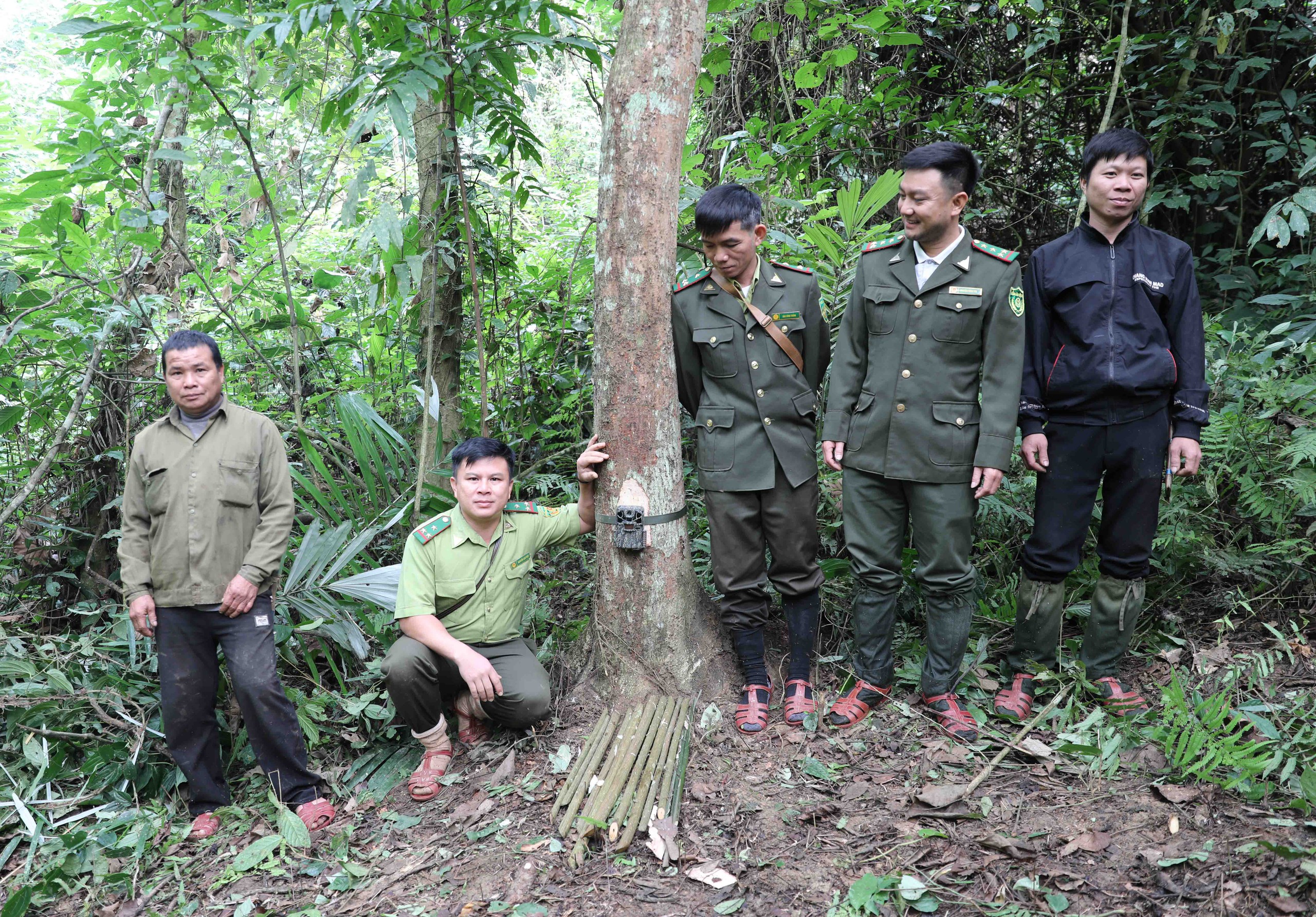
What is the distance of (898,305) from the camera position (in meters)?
3.41

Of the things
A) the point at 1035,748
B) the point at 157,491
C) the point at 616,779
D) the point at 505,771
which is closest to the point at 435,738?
the point at 505,771

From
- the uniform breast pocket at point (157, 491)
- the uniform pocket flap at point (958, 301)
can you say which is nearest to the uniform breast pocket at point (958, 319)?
the uniform pocket flap at point (958, 301)

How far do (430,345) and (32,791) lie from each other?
2.65 meters

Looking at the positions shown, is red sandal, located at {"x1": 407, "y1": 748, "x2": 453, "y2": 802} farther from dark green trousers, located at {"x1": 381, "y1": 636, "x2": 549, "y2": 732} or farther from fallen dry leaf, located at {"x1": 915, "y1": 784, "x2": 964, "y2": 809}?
fallen dry leaf, located at {"x1": 915, "y1": 784, "x2": 964, "y2": 809}

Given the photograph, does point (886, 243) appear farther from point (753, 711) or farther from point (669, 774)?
point (669, 774)

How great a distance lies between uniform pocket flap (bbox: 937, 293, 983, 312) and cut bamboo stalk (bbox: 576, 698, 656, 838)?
192cm

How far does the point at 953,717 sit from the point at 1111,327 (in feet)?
5.36

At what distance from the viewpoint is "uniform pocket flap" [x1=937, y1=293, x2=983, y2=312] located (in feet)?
10.8

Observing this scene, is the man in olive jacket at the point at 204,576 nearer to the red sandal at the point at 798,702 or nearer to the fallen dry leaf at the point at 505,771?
the fallen dry leaf at the point at 505,771

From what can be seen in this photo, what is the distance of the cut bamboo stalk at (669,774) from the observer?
9.64 feet

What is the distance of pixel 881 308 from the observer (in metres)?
3.45

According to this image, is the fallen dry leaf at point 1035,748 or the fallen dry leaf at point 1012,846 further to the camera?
the fallen dry leaf at point 1035,748

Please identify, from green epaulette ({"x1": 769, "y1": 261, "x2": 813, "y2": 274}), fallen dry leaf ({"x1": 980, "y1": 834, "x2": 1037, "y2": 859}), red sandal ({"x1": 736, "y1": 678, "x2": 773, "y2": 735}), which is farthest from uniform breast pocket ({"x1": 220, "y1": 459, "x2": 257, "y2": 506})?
fallen dry leaf ({"x1": 980, "y1": 834, "x2": 1037, "y2": 859})

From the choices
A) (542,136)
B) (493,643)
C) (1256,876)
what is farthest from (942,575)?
(542,136)
